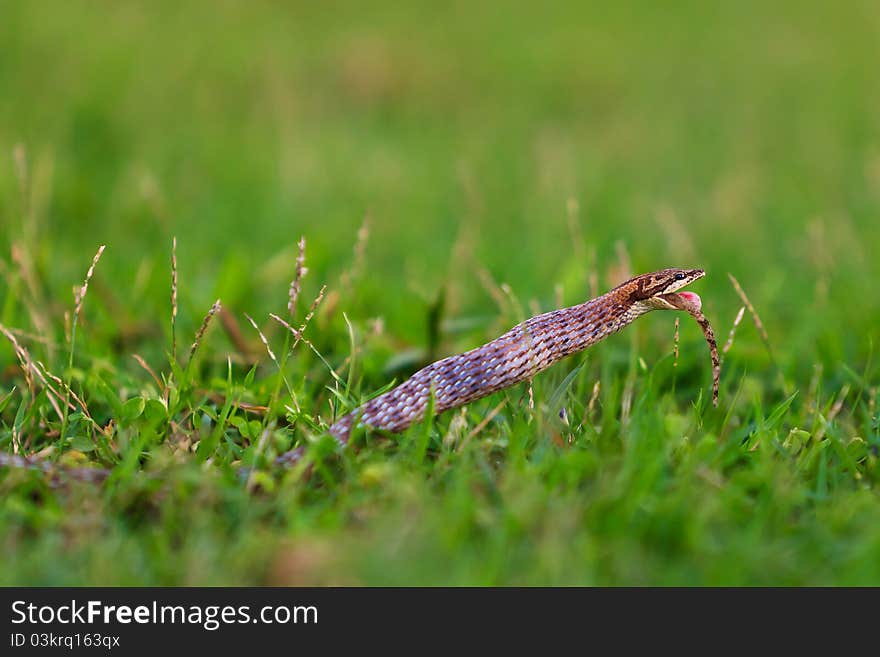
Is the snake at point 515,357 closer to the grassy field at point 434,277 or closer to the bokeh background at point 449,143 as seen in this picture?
the grassy field at point 434,277

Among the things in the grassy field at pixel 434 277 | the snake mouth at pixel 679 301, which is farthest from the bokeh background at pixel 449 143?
the snake mouth at pixel 679 301

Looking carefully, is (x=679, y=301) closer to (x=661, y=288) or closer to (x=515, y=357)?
(x=661, y=288)

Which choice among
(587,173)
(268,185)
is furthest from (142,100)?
(587,173)

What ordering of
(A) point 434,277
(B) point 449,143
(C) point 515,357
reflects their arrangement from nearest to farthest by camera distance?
1. (C) point 515,357
2. (A) point 434,277
3. (B) point 449,143

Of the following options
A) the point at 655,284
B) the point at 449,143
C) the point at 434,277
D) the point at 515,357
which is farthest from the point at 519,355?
the point at 449,143

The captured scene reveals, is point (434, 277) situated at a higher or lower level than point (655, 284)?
lower

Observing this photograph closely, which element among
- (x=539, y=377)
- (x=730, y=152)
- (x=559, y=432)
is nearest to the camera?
(x=559, y=432)
